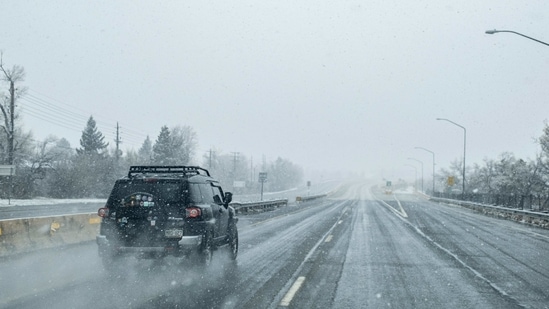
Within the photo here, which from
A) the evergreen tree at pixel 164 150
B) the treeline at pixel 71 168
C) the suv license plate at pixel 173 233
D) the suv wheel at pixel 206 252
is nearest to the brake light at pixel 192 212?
the suv license plate at pixel 173 233

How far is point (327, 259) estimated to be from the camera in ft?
38.8

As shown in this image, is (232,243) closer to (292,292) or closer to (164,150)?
(292,292)

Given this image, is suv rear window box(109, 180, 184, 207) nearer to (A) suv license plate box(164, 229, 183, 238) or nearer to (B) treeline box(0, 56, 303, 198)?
(A) suv license plate box(164, 229, 183, 238)

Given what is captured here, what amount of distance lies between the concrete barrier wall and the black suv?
3620 millimetres

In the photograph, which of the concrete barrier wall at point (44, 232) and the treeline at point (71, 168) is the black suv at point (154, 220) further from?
the treeline at point (71, 168)

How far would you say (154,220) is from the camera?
907 centimetres

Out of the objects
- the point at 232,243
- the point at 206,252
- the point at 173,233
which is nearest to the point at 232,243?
the point at 232,243

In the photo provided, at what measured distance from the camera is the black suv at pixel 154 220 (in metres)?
9.02

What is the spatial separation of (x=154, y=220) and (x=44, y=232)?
5.38 m

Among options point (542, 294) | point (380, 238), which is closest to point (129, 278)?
point (542, 294)

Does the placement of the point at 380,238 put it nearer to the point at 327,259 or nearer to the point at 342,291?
the point at 327,259

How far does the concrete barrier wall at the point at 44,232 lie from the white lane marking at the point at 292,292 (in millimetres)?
6788

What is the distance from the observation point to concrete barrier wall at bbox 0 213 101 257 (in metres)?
11.6

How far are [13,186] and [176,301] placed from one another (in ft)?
143
